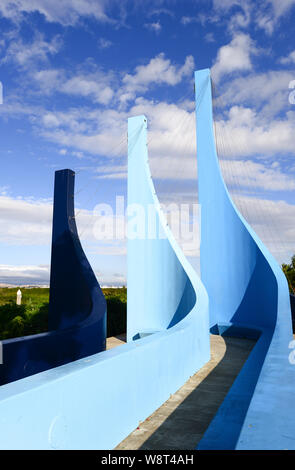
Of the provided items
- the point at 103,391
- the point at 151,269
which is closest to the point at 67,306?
the point at 151,269

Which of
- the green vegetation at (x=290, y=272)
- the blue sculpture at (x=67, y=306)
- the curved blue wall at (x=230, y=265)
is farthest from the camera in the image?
the green vegetation at (x=290, y=272)

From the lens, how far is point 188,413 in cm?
445

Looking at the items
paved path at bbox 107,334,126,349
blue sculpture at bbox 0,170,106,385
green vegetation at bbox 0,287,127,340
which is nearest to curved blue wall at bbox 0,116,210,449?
blue sculpture at bbox 0,170,106,385

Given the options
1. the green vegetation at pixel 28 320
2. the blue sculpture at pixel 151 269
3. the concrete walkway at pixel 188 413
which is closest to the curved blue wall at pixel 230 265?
the concrete walkway at pixel 188 413

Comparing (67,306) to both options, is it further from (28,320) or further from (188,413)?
(188,413)

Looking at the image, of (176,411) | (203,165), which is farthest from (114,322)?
(176,411)

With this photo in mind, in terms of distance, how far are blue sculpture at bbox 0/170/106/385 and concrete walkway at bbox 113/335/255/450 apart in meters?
2.60

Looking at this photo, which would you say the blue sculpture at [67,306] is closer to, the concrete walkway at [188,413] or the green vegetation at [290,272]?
the concrete walkway at [188,413]

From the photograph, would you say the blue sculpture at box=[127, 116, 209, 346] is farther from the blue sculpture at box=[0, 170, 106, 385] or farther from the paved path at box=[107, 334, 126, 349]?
the blue sculpture at box=[0, 170, 106, 385]

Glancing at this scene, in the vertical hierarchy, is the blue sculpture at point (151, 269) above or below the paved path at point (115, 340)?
above

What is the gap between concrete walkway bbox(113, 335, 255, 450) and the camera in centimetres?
359

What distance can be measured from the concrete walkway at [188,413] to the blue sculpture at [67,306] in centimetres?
260

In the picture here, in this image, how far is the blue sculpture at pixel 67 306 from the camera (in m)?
6.47

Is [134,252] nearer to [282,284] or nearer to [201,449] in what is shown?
[282,284]
